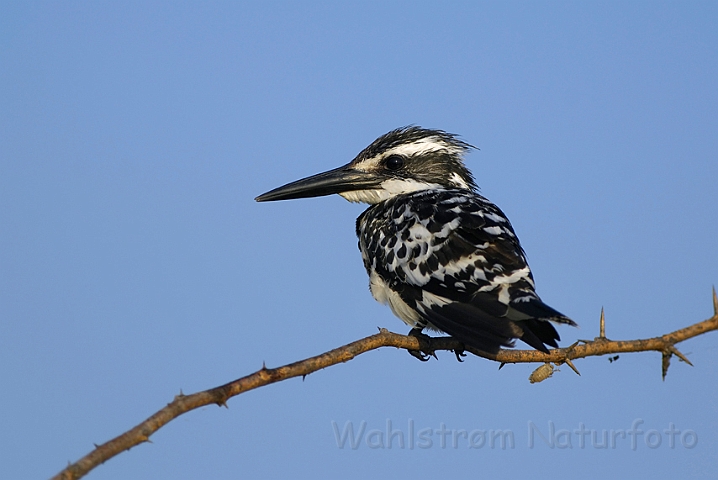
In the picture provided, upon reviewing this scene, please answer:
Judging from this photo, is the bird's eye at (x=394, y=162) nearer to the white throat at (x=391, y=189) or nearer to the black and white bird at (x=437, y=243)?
the black and white bird at (x=437, y=243)

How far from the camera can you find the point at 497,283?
572cm

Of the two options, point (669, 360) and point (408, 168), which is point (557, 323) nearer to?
point (669, 360)

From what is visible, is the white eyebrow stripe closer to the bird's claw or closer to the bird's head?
the bird's head

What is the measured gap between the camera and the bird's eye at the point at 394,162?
791 centimetres

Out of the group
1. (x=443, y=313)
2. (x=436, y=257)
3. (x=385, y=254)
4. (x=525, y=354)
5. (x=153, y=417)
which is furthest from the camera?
(x=385, y=254)

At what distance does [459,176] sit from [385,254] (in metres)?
1.91

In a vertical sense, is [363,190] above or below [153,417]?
above

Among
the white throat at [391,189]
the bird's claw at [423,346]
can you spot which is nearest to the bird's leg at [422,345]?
the bird's claw at [423,346]

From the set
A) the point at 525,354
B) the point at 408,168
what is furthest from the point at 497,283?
the point at 408,168

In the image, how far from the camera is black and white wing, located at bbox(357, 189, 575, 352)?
5316 millimetres

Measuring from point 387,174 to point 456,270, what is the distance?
85.1 inches

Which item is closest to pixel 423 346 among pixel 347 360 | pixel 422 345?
pixel 422 345

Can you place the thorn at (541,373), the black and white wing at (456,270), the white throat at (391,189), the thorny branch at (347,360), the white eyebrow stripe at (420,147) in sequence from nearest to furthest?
1. the thorny branch at (347,360)
2. the thorn at (541,373)
3. the black and white wing at (456,270)
4. the white throat at (391,189)
5. the white eyebrow stripe at (420,147)

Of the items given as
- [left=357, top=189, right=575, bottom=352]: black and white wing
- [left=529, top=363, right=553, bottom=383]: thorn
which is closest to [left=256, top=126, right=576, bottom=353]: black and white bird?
[left=357, top=189, right=575, bottom=352]: black and white wing
